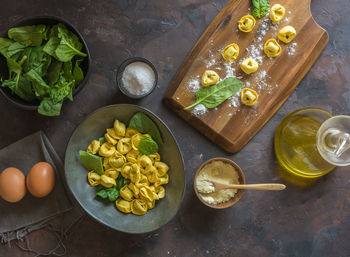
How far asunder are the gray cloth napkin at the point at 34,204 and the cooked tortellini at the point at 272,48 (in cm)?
99

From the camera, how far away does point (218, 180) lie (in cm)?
139

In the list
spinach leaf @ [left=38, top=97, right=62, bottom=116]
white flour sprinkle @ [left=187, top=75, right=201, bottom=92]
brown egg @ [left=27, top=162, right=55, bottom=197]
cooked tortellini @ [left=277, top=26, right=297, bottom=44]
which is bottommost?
brown egg @ [left=27, top=162, right=55, bottom=197]

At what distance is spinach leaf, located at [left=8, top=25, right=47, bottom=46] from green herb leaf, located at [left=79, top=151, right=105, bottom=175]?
0.47 m

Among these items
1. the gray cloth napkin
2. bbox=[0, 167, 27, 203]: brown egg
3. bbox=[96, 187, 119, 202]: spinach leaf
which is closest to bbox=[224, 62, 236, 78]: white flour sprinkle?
bbox=[96, 187, 119, 202]: spinach leaf

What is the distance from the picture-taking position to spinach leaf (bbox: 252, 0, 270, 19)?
54.9 inches

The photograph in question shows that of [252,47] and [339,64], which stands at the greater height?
[339,64]

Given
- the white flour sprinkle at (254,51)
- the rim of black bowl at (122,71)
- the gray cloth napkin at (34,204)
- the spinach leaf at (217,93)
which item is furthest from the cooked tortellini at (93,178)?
the white flour sprinkle at (254,51)

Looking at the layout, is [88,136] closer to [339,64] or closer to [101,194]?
[101,194]

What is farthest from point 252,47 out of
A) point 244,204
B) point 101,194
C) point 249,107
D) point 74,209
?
point 74,209

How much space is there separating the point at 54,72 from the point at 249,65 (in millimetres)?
783

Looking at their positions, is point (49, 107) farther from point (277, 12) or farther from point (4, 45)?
point (277, 12)

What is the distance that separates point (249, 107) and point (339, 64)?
1.52 ft

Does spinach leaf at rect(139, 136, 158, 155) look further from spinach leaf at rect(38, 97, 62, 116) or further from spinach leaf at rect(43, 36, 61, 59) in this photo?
spinach leaf at rect(43, 36, 61, 59)

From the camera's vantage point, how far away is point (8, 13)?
142cm
